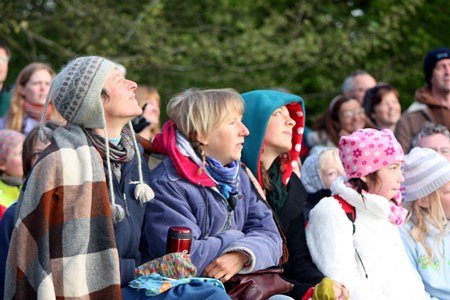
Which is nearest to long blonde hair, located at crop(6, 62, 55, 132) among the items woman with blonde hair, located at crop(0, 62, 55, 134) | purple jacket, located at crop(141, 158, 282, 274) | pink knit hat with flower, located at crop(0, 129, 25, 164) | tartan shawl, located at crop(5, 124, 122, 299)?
woman with blonde hair, located at crop(0, 62, 55, 134)

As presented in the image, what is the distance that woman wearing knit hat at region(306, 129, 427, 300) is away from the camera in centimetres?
545

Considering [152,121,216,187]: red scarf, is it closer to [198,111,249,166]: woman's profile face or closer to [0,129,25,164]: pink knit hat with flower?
[198,111,249,166]: woman's profile face

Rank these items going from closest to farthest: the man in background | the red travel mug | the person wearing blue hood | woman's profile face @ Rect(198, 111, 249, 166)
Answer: the red travel mug → woman's profile face @ Rect(198, 111, 249, 166) → the person wearing blue hood → the man in background

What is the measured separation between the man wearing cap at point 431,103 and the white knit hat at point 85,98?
4001mm

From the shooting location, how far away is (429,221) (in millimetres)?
6141

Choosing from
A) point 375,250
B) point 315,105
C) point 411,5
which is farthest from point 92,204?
point 315,105

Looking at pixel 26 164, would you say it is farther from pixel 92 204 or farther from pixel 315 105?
pixel 315 105

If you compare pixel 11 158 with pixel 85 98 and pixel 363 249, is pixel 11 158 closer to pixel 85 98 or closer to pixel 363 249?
pixel 85 98

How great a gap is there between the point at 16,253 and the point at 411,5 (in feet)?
37.1

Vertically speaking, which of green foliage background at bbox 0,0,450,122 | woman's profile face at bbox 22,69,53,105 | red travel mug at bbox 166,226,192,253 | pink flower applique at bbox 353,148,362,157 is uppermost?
pink flower applique at bbox 353,148,362,157

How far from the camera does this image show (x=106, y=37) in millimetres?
11820

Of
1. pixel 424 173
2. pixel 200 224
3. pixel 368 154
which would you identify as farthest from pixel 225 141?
pixel 424 173

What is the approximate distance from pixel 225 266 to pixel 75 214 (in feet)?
2.96

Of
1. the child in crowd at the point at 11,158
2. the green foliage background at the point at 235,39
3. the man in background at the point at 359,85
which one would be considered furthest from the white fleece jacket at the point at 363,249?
the green foliage background at the point at 235,39
